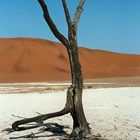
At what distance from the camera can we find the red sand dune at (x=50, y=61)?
9823 cm

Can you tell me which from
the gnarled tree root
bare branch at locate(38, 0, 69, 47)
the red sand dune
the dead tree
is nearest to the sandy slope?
the gnarled tree root

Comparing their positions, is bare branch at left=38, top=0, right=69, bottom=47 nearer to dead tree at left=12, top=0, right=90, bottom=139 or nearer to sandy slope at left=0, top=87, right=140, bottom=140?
dead tree at left=12, top=0, right=90, bottom=139

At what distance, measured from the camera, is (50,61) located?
10856 centimetres

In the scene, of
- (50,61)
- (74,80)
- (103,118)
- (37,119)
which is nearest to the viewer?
(74,80)

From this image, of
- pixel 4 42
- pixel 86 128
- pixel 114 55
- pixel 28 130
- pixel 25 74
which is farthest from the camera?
pixel 114 55

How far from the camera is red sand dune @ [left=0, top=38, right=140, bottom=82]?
98.2m

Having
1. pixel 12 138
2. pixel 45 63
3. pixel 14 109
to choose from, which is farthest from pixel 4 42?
pixel 12 138

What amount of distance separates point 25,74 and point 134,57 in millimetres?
39598

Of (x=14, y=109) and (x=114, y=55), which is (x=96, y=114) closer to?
(x=14, y=109)

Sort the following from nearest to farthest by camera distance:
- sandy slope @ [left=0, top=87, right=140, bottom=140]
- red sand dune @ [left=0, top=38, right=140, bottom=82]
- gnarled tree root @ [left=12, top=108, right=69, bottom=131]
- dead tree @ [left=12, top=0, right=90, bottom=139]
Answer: dead tree @ [left=12, top=0, right=90, bottom=139] < gnarled tree root @ [left=12, top=108, right=69, bottom=131] < sandy slope @ [left=0, top=87, right=140, bottom=140] < red sand dune @ [left=0, top=38, right=140, bottom=82]

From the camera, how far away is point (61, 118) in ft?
54.0

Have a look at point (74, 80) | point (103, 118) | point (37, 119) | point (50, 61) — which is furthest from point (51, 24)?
point (50, 61)

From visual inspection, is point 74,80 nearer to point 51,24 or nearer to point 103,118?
point 51,24

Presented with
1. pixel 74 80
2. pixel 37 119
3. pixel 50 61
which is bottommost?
pixel 37 119
